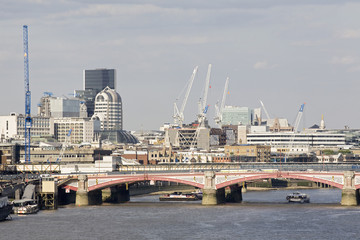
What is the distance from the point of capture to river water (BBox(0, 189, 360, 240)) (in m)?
109

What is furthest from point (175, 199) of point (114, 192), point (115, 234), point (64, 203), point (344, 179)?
point (115, 234)

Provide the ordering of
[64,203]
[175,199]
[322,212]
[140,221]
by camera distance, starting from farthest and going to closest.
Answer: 1. [175,199]
2. [64,203]
3. [322,212]
4. [140,221]

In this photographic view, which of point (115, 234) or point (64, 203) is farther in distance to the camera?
point (64, 203)

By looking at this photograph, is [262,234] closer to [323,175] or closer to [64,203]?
[323,175]

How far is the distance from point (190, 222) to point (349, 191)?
32.4 meters

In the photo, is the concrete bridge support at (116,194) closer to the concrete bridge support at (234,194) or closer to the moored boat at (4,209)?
the concrete bridge support at (234,194)

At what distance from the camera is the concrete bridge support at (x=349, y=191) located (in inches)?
5600

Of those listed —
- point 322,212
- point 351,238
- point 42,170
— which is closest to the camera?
point 351,238

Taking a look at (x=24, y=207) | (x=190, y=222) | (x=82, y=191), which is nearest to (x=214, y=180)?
(x=82, y=191)

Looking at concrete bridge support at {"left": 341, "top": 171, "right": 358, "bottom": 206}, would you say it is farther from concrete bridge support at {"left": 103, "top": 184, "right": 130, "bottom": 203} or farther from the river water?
concrete bridge support at {"left": 103, "top": 184, "right": 130, "bottom": 203}

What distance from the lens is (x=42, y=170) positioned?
626ft

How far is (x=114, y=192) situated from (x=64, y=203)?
35.3 ft

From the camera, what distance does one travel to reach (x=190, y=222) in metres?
122

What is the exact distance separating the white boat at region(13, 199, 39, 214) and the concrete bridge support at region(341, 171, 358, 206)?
47042 mm
